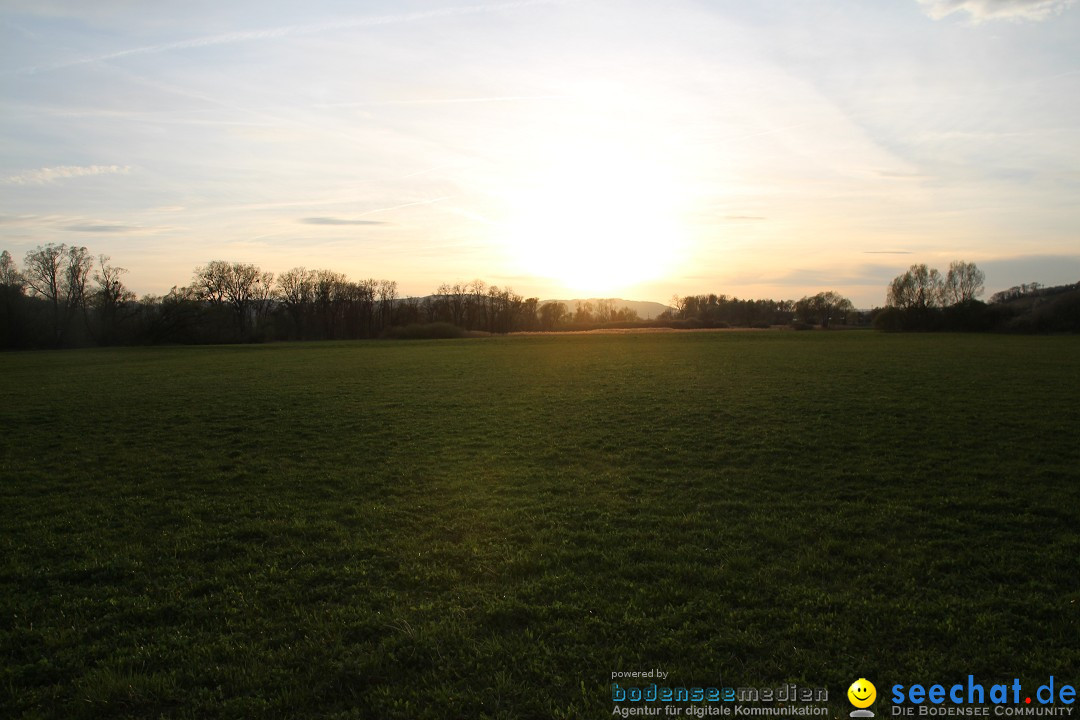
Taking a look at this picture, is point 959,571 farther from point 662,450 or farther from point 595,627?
point 662,450

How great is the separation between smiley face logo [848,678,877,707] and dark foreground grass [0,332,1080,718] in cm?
13

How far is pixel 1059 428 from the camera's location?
1423cm

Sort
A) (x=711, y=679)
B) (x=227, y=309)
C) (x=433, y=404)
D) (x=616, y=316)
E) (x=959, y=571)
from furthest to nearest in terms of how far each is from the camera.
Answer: (x=616, y=316), (x=227, y=309), (x=433, y=404), (x=959, y=571), (x=711, y=679)

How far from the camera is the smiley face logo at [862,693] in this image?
4.67 metres

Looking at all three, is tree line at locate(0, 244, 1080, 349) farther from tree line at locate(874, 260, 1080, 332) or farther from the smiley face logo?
the smiley face logo

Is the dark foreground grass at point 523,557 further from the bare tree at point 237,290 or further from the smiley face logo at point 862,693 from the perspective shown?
the bare tree at point 237,290

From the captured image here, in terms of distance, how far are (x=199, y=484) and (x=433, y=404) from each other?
9553 mm

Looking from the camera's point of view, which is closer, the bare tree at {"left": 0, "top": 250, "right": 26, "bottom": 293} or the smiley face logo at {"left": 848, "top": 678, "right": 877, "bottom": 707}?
the smiley face logo at {"left": 848, "top": 678, "right": 877, "bottom": 707}

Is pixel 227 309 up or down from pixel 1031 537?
up

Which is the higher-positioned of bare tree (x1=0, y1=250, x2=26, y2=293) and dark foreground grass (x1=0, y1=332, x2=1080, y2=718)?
bare tree (x1=0, y1=250, x2=26, y2=293)

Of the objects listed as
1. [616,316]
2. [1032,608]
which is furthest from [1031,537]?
[616,316]

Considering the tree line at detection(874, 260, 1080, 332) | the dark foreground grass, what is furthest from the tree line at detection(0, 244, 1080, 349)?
the dark foreground grass

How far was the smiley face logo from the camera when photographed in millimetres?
4672

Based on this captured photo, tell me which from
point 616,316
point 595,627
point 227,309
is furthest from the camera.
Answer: point 616,316
